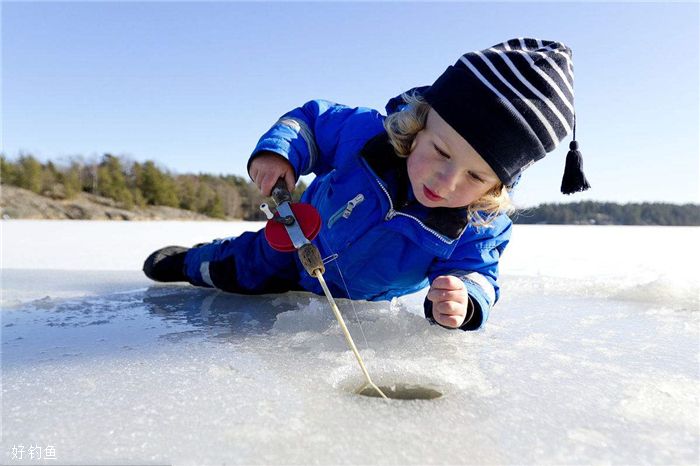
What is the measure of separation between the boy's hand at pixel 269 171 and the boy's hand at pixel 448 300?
1.65ft

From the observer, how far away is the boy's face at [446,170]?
119 centimetres

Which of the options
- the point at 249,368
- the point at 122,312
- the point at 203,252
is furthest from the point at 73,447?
the point at 203,252

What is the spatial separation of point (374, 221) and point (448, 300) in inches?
18.3

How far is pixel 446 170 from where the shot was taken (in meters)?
1.20

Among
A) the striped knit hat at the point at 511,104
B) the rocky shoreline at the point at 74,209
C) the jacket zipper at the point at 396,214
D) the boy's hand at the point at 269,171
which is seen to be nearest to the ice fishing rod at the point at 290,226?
the boy's hand at the point at 269,171

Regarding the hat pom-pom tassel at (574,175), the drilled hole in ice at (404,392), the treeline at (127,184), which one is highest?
Result: the treeline at (127,184)

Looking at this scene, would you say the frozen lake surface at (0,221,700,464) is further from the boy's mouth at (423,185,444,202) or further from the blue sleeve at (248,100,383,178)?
the blue sleeve at (248,100,383,178)

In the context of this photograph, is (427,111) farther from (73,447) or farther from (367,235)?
(73,447)

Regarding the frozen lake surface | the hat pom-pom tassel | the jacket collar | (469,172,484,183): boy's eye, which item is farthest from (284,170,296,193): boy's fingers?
the hat pom-pom tassel

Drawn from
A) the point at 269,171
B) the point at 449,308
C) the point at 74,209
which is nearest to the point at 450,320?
the point at 449,308

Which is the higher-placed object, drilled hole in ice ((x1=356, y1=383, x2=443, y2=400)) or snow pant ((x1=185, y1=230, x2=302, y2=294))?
snow pant ((x1=185, y1=230, x2=302, y2=294))

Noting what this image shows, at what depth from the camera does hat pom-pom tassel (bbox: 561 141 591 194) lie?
57.4 inches

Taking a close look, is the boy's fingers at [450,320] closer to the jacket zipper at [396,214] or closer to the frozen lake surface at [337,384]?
the frozen lake surface at [337,384]

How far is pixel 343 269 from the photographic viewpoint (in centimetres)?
161
